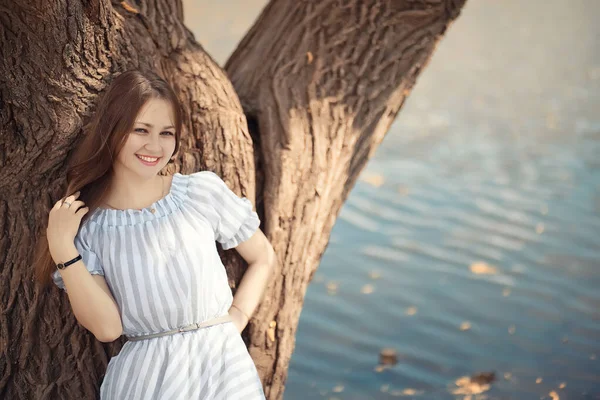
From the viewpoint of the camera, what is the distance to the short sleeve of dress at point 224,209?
2.31 m

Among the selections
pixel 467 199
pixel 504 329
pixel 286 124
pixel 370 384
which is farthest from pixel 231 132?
pixel 467 199

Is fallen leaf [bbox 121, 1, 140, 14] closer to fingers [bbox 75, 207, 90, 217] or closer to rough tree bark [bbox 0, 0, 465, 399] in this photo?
rough tree bark [bbox 0, 0, 465, 399]

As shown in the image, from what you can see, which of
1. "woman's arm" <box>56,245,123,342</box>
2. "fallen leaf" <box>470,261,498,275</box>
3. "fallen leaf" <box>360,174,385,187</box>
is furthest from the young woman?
"fallen leaf" <box>360,174,385,187</box>

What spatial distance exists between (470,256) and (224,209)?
3791 millimetres

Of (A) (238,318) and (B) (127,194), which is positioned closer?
(B) (127,194)

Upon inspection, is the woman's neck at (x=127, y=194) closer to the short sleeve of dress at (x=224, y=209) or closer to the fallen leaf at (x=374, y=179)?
the short sleeve of dress at (x=224, y=209)

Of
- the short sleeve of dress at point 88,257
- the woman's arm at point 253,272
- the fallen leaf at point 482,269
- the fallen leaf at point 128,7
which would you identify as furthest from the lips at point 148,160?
the fallen leaf at point 482,269

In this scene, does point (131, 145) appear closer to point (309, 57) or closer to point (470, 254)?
point (309, 57)

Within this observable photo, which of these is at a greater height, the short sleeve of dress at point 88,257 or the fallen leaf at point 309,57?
the fallen leaf at point 309,57

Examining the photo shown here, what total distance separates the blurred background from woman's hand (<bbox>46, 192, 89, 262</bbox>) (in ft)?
7.94

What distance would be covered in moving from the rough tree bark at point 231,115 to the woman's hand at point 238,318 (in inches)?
5.9

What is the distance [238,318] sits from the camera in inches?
92.4

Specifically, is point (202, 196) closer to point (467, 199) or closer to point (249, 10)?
point (467, 199)

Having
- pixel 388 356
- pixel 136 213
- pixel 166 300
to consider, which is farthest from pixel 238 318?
pixel 388 356
